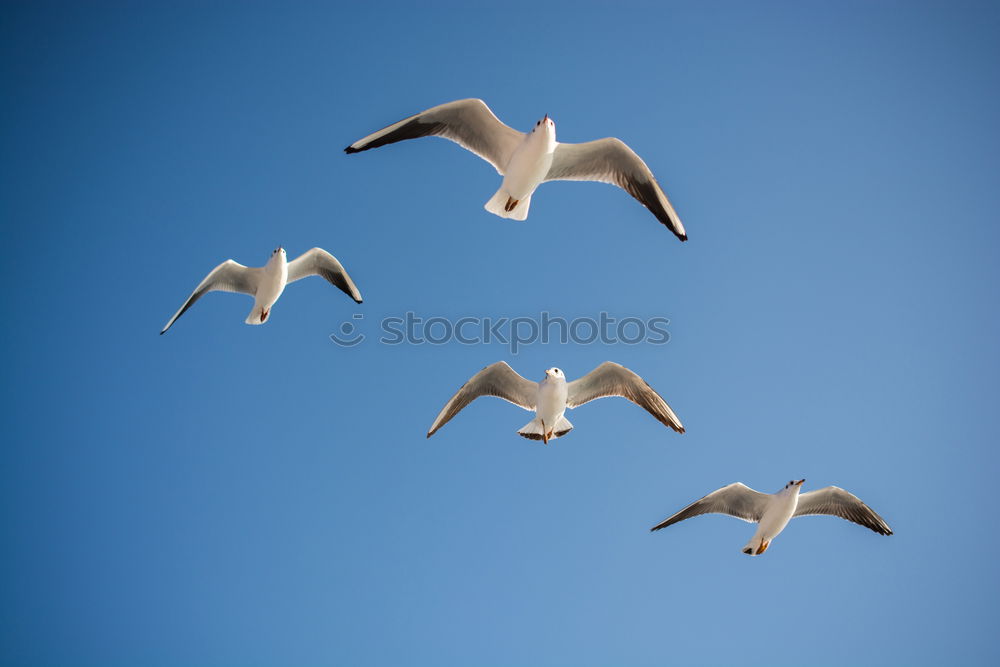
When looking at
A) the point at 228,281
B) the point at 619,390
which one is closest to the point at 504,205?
the point at 619,390

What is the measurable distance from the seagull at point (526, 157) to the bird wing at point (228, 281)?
503 cm

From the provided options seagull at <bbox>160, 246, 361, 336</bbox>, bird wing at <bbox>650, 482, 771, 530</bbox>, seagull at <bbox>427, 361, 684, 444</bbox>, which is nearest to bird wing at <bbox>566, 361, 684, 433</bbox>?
seagull at <bbox>427, 361, 684, 444</bbox>

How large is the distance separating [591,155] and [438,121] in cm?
198

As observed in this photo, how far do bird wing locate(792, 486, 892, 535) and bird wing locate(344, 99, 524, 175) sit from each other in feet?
24.4

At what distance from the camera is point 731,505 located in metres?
12.7

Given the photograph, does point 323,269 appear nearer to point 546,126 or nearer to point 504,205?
point 504,205

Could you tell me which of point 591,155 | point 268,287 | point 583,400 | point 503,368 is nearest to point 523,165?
point 591,155

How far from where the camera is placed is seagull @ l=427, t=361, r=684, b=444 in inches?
459

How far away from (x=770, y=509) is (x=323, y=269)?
8424 mm

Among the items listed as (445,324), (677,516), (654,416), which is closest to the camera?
(654,416)

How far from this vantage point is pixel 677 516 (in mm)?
12609

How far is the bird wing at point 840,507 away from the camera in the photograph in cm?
1255

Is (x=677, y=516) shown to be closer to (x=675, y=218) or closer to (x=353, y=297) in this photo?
(x=675, y=218)

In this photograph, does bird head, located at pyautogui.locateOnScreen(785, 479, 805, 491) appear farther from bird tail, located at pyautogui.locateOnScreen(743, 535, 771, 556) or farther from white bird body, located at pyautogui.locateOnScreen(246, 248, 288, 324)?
white bird body, located at pyautogui.locateOnScreen(246, 248, 288, 324)
